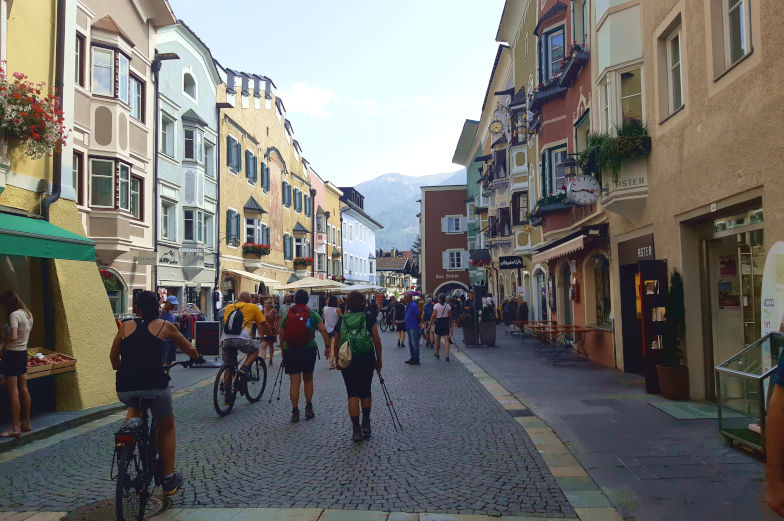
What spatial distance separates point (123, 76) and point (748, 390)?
17328 mm

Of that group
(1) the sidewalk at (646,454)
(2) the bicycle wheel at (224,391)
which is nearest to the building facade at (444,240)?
(1) the sidewalk at (646,454)

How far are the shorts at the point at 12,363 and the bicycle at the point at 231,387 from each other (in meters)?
2.37

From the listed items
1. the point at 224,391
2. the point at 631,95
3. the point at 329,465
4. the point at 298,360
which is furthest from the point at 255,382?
the point at 631,95

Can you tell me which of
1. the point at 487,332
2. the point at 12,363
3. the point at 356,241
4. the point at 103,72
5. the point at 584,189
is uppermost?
the point at 103,72

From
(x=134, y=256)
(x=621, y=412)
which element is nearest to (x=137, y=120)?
(x=134, y=256)

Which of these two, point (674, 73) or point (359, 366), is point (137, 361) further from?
point (674, 73)

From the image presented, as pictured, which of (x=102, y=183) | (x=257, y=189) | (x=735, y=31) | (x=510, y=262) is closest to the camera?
(x=735, y=31)

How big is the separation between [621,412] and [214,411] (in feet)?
19.2

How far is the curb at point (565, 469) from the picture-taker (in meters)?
4.80

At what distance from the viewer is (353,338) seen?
759cm

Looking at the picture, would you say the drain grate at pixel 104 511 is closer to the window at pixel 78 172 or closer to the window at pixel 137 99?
the window at pixel 78 172

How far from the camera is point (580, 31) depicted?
16.0 meters

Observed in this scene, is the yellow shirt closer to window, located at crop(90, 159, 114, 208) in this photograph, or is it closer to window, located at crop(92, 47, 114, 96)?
window, located at crop(90, 159, 114, 208)

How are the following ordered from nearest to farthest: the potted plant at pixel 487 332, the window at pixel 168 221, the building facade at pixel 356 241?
the potted plant at pixel 487 332, the window at pixel 168 221, the building facade at pixel 356 241
